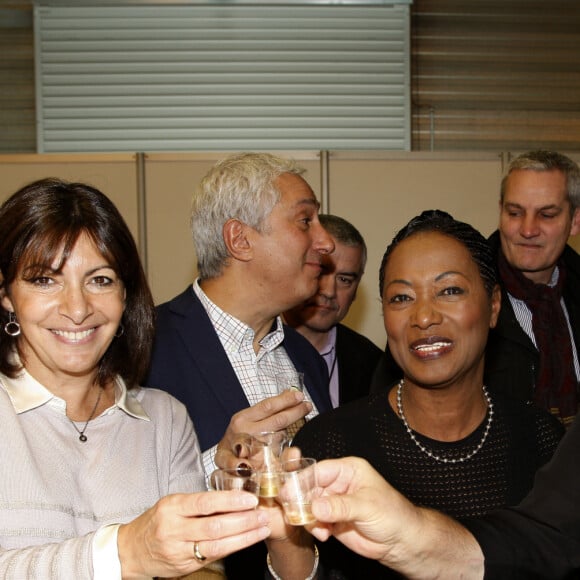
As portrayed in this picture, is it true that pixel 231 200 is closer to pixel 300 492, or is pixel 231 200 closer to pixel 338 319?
pixel 338 319

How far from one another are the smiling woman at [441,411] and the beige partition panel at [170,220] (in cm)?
291

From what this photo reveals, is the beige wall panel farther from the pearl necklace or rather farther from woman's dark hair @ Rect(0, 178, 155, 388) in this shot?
woman's dark hair @ Rect(0, 178, 155, 388)

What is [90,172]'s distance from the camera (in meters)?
5.08

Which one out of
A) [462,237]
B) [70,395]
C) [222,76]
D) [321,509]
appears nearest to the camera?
[321,509]

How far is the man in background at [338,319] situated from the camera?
3.75 metres

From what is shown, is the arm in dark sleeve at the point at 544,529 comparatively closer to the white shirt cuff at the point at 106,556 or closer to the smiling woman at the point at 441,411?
the smiling woman at the point at 441,411

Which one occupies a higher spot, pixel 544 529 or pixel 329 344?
pixel 329 344

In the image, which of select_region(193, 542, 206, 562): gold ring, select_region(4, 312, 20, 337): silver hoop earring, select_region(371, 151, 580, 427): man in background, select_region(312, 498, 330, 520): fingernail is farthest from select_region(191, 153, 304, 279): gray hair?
select_region(312, 498, 330, 520): fingernail

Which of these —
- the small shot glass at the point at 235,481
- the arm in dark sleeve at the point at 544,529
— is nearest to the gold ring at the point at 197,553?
the small shot glass at the point at 235,481

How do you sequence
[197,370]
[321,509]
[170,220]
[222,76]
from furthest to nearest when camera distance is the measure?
[222,76] → [170,220] → [197,370] → [321,509]

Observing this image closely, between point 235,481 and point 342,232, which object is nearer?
point 235,481

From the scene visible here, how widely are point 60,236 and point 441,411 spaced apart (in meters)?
1.12

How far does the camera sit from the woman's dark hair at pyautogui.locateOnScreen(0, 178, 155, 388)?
6.66 ft

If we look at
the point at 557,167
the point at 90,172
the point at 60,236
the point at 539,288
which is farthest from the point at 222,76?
the point at 60,236
